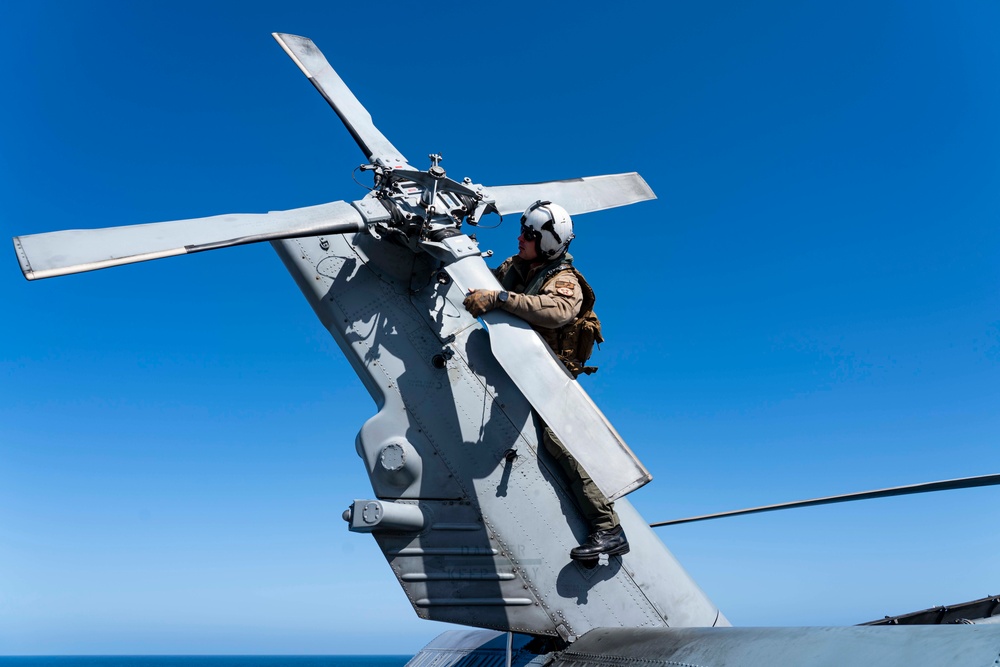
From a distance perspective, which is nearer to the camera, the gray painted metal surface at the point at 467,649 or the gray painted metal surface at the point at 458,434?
the gray painted metal surface at the point at 458,434

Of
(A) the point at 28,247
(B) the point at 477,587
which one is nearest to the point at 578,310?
(B) the point at 477,587

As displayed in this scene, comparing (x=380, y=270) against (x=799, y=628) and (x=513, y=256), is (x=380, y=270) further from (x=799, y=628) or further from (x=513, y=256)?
(x=799, y=628)

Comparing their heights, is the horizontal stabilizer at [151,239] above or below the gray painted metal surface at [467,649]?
above

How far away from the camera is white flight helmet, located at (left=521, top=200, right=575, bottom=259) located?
653cm

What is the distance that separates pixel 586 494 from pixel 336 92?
4.95 m

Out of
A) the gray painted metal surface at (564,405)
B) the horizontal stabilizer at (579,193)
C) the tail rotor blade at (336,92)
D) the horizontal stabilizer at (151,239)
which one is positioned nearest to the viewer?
the horizontal stabilizer at (151,239)

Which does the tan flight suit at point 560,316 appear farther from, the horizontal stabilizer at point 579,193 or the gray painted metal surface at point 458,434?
the horizontal stabilizer at point 579,193

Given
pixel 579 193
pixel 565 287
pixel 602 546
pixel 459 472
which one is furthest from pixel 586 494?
pixel 579 193

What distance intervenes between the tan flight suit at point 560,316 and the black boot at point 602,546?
0.18 feet

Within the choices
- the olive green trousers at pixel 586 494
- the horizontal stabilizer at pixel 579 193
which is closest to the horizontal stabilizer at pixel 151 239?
the horizontal stabilizer at pixel 579 193

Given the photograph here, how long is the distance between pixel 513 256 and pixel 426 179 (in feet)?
3.58

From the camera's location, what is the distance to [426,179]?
22.3 feet

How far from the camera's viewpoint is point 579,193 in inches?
326

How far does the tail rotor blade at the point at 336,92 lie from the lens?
7.46 metres
